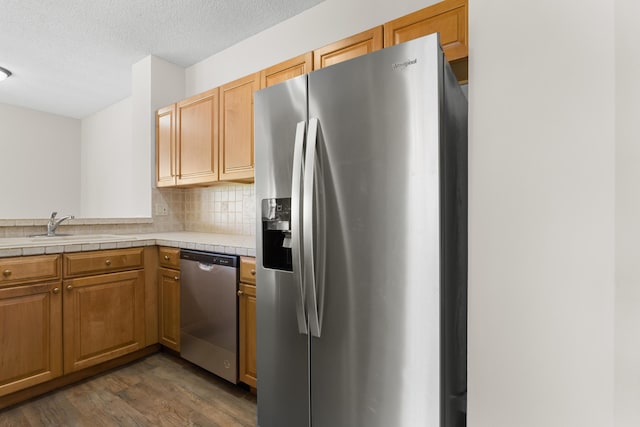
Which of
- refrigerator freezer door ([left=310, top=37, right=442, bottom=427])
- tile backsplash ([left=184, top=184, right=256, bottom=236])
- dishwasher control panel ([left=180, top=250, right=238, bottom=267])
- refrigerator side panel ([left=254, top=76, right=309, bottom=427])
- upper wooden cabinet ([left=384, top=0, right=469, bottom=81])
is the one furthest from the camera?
tile backsplash ([left=184, top=184, right=256, bottom=236])

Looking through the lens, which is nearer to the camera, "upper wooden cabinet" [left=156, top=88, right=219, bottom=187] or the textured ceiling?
the textured ceiling

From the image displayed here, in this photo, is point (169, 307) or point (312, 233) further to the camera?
point (169, 307)

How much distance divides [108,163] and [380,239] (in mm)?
4743

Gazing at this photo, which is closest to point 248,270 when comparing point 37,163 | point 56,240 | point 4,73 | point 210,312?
point 210,312

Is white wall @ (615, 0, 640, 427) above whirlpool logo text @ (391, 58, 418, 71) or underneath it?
underneath

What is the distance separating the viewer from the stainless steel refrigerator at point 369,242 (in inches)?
39.4

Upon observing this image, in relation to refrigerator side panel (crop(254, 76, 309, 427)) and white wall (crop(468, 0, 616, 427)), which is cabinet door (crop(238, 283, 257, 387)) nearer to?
refrigerator side panel (crop(254, 76, 309, 427))

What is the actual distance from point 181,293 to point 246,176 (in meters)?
0.93

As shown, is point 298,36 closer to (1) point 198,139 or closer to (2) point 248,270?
(1) point 198,139

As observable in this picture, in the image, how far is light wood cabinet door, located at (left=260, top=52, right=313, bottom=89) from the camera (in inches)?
79.0

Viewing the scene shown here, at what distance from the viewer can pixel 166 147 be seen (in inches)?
116

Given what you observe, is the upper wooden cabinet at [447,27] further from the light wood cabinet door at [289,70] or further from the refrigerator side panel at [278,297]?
the refrigerator side panel at [278,297]

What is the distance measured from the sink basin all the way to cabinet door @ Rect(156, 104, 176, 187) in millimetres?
657

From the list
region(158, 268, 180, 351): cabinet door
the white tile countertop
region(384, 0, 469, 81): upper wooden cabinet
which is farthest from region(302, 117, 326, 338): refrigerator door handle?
region(158, 268, 180, 351): cabinet door
